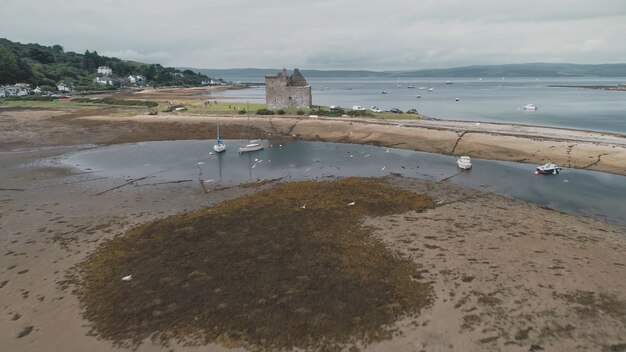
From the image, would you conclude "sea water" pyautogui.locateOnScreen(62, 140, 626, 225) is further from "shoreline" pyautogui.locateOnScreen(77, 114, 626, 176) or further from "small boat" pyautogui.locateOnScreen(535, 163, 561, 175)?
"shoreline" pyautogui.locateOnScreen(77, 114, 626, 176)

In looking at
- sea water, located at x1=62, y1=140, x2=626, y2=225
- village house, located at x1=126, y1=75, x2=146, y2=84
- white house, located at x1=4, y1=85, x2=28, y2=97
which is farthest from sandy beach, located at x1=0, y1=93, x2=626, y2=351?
village house, located at x1=126, y1=75, x2=146, y2=84

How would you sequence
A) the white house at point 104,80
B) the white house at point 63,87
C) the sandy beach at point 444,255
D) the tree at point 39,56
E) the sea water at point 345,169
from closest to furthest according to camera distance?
the sandy beach at point 444,255, the sea water at point 345,169, the white house at point 63,87, the white house at point 104,80, the tree at point 39,56

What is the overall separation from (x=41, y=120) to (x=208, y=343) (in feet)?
217

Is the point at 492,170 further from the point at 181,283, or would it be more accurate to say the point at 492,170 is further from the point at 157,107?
the point at 157,107

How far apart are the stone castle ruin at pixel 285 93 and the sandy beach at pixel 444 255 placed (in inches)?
1429

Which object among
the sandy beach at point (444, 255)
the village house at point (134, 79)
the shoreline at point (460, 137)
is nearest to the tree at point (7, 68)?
the village house at point (134, 79)

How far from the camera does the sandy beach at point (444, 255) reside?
13.9 meters

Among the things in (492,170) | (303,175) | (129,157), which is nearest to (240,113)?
(129,157)

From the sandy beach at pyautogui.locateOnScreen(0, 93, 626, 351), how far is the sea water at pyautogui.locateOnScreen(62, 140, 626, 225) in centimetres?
229

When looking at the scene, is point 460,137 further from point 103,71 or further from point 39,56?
point 103,71

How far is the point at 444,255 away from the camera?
64.4 ft

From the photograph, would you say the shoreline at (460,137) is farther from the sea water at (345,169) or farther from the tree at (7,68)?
the tree at (7,68)

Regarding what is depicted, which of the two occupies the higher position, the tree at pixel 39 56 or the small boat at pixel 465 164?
the tree at pixel 39 56

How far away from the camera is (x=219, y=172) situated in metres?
38.1
